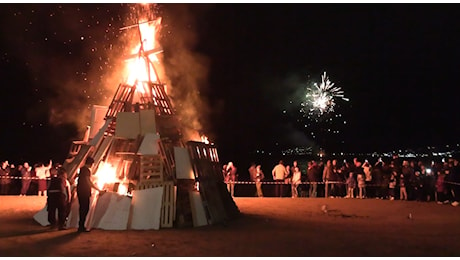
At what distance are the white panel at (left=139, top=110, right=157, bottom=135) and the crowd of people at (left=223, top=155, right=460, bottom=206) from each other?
11.1 meters

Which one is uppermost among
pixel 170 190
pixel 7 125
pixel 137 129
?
pixel 7 125

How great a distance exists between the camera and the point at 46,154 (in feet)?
209

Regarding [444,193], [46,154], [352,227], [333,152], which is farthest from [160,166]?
[333,152]

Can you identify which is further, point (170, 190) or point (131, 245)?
point (170, 190)

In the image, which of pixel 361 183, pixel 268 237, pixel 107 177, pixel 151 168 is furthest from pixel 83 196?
pixel 361 183

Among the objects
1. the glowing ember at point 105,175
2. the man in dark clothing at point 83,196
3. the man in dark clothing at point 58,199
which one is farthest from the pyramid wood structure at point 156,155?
the man in dark clothing at point 83,196

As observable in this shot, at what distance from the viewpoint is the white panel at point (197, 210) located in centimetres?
1366

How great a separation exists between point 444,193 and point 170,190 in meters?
14.2

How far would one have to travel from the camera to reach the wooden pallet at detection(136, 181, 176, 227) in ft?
43.5

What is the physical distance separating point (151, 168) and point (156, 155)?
16.5 inches

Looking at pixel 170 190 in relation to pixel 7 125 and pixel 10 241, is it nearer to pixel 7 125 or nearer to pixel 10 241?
pixel 10 241

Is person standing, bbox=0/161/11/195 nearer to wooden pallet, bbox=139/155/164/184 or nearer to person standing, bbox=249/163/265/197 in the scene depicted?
person standing, bbox=249/163/265/197

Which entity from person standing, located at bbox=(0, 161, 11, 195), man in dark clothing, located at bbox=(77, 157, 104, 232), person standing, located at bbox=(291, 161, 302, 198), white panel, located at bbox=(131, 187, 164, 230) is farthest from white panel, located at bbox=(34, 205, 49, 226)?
person standing, located at bbox=(291, 161, 302, 198)

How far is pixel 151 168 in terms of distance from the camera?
13602mm
